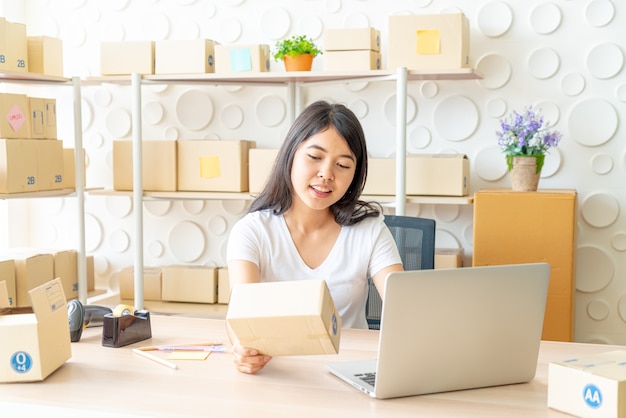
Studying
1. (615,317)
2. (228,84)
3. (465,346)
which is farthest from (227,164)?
(465,346)

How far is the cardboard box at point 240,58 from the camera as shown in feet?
11.4

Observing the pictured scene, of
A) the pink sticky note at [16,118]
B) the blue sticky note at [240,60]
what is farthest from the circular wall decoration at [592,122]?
the pink sticky note at [16,118]

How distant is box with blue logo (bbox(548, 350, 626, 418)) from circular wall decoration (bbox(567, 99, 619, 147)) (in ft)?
7.37

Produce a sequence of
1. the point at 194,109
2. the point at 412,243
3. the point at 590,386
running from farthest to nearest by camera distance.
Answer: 1. the point at 194,109
2. the point at 412,243
3. the point at 590,386

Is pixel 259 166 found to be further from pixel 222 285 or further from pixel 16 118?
pixel 16 118

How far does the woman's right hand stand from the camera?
1524mm

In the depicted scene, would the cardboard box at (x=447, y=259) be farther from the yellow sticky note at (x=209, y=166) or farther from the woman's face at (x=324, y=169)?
the woman's face at (x=324, y=169)

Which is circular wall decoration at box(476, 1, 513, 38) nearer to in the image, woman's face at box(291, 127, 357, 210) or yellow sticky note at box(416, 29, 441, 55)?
yellow sticky note at box(416, 29, 441, 55)

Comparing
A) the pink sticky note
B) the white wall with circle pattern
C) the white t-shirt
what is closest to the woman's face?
the white t-shirt

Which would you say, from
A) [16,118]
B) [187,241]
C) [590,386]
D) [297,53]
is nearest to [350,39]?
[297,53]

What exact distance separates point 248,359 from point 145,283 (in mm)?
2353

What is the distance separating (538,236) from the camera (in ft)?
10.2

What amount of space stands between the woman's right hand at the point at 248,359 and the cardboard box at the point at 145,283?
90.3 inches

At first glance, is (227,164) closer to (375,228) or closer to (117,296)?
(117,296)
